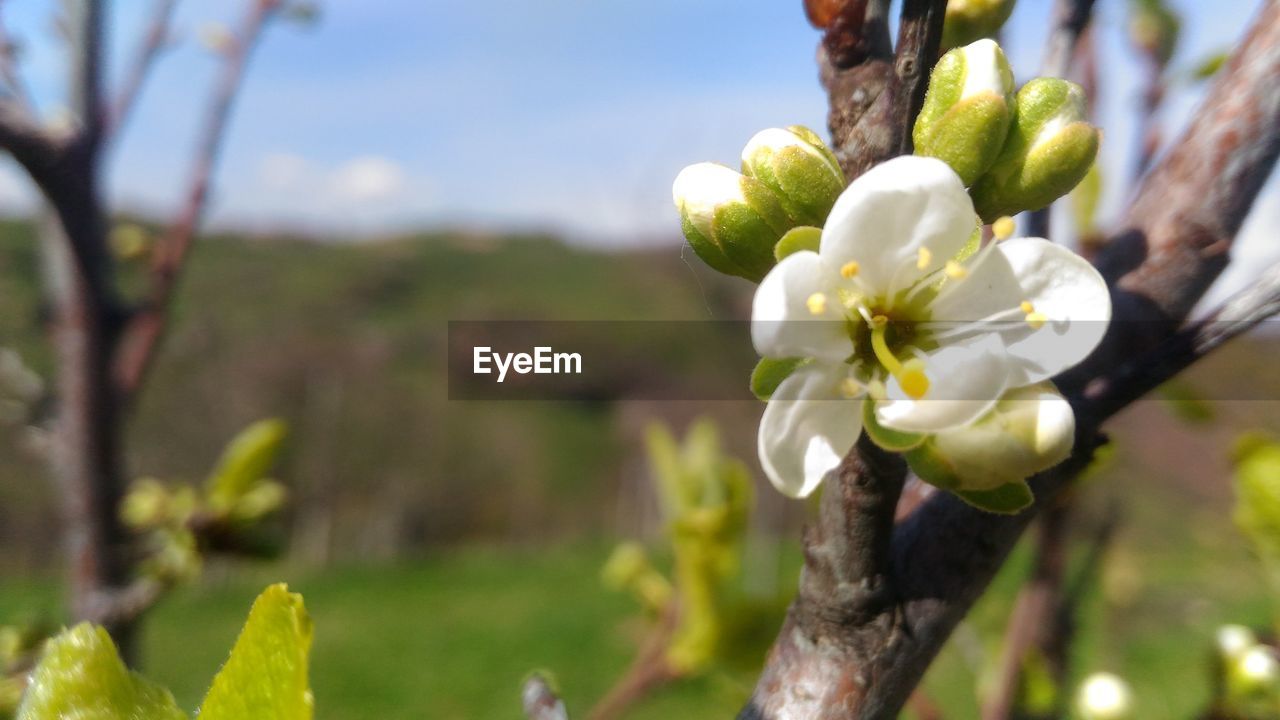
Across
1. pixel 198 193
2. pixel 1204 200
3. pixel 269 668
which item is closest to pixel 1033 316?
pixel 1204 200

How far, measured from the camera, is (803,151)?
0.42 meters

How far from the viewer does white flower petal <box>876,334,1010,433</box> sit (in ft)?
1.28

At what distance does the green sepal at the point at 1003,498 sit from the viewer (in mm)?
403

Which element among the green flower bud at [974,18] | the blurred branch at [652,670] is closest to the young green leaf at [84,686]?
the green flower bud at [974,18]

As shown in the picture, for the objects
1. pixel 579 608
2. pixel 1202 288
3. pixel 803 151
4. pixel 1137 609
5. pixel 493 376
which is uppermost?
pixel 803 151

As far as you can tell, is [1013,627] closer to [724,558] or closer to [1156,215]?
[724,558]

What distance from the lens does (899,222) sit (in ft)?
1.39

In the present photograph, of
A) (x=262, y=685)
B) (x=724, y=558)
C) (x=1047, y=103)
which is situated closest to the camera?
(x=262, y=685)

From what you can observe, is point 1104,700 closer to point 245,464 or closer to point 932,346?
point 932,346

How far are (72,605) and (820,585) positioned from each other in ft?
3.26

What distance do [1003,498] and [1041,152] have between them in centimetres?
17

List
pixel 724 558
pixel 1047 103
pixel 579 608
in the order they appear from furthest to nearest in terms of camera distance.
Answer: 1. pixel 579 608
2. pixel 724 558
3. pixel 1047 103

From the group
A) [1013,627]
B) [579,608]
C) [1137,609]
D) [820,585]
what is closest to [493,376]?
[820,585]

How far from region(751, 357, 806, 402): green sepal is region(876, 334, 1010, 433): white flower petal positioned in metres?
0.06
